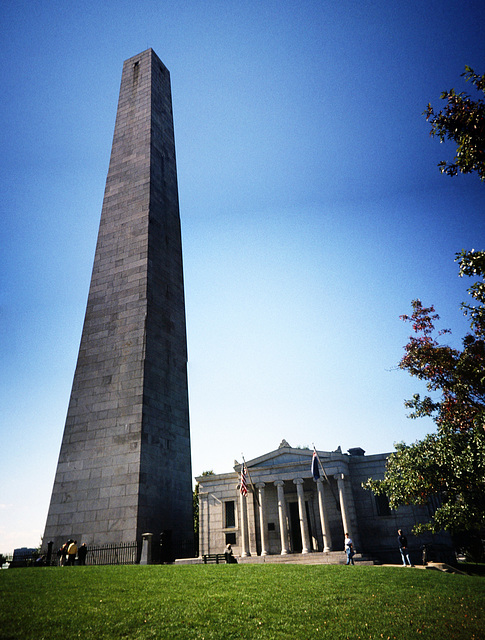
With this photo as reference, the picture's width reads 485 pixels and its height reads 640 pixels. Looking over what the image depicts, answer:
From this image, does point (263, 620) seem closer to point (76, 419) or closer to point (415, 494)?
point (415, 494)

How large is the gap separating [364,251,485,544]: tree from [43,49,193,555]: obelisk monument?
12.5 meters

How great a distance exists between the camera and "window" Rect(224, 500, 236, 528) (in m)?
34.0

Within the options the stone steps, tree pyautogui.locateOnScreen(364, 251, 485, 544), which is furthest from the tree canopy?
the stone steps

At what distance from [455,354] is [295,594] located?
12671 mm

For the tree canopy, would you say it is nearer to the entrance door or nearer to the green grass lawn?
the green grass lawn

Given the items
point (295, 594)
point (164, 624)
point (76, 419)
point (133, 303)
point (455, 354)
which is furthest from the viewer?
point (133, 303)

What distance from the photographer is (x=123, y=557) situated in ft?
63.9

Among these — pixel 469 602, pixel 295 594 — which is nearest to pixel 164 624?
pixel 295 594

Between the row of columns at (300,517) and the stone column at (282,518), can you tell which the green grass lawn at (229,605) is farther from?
the stone column at (282,518)

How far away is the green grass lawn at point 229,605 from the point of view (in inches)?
359

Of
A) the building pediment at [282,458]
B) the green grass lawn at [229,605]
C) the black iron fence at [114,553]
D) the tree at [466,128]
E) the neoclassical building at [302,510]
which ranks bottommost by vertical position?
the green grass lawn at [229,605]

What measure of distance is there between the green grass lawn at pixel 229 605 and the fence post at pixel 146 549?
334 cm

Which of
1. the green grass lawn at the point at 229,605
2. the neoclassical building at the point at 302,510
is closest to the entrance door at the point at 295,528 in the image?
the neoclassical building at the point at 302,510

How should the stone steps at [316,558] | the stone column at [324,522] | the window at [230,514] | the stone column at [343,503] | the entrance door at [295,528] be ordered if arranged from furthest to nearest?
1. the window at [230,514]
2. the entrance door at [295,528]
3. the stone column at [343,503]
4. the stone column at [324,522]
5. the stone steps at [316,558]
